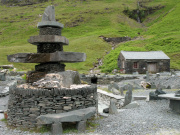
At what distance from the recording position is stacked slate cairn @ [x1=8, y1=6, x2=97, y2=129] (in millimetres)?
8648

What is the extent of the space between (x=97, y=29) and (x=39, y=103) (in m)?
79.2

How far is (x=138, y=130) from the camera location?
847 cm

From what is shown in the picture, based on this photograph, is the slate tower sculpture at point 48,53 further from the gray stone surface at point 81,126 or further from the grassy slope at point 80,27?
the grassy slope at point 80,27

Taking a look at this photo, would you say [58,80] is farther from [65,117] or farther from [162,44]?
[162,44]

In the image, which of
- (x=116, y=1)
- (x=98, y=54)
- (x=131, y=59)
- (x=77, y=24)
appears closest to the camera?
(x=131, y=59)

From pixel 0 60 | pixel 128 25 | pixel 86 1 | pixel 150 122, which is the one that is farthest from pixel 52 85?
pixel 86 1

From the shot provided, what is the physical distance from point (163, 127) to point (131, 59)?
102 feet

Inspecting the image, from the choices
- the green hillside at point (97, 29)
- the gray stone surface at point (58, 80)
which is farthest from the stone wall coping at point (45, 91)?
the green hillside at point (97, 29)

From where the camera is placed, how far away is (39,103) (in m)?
8.66

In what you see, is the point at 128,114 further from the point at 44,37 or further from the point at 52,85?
the point at 44,37

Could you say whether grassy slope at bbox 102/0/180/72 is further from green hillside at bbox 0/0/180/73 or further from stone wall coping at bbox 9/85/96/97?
stone wall coping at bbox 9/85/96/97

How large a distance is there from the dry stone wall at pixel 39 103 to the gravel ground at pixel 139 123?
0.57 m

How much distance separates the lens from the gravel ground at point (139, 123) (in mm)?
8281

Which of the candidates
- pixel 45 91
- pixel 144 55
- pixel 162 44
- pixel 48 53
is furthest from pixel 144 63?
pixel 45 91
